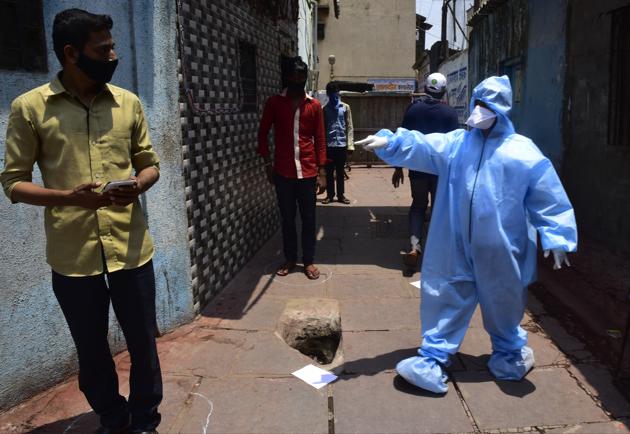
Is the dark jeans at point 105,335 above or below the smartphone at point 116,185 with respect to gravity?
below

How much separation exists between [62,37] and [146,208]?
154 cm

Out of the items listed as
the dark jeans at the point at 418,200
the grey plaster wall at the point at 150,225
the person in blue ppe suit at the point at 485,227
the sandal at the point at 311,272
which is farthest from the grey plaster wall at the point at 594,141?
the grey plaster wall at the point at 150,225

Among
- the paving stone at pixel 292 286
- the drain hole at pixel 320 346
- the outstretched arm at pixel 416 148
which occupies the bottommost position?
the drain hole at pixel 320 346

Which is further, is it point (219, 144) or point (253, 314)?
point (219, 144)

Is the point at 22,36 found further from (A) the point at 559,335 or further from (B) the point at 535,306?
(B) the point at 535,306

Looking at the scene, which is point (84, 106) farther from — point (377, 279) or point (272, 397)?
point (377, 279)

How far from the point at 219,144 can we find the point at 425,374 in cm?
250

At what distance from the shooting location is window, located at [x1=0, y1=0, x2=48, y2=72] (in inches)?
105

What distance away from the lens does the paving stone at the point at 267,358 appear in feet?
10.7

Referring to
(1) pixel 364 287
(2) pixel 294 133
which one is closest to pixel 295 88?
(2) pixel 294 133

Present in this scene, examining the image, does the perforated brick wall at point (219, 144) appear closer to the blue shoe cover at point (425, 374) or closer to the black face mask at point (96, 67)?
the black face mask at point (96, 67)

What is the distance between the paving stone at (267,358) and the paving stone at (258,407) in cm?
10

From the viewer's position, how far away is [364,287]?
475cm

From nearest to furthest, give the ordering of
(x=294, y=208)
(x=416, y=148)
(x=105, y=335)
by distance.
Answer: (x=105, y=335) → (x=416, y=148) → (x=294, y=208)
